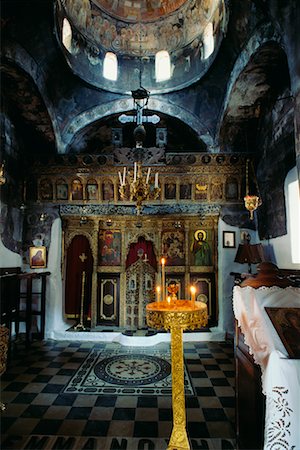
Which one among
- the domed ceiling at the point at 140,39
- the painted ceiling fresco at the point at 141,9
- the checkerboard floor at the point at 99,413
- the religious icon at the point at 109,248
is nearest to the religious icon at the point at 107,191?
the religious icon at the point at 109,248

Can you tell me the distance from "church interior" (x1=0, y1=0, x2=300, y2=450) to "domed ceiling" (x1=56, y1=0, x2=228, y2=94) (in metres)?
0.04

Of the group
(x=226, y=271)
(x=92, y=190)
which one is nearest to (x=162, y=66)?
(x=92, y=190)

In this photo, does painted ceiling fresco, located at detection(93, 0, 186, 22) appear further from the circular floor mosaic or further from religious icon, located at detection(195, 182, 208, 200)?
the circular floor mosaic

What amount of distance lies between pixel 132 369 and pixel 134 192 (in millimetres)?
3022

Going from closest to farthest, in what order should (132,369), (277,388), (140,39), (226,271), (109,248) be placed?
(277,388)
(132,369)
(226,271)
(109,248)
(140,39)

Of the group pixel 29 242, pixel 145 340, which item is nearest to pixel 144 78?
pixel 29 242

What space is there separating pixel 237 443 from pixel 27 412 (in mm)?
2466

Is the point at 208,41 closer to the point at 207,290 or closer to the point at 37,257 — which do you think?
the point at 207,290

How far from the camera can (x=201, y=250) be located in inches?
292

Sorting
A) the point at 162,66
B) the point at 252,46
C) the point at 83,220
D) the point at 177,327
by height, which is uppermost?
the point at 162,66

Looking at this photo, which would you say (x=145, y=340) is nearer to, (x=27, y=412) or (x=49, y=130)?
(x=27, y=412)

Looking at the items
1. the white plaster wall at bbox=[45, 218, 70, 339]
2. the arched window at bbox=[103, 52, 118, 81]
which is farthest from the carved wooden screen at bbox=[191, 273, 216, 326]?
the arched window at bbox=[103, 52, 118, 81]

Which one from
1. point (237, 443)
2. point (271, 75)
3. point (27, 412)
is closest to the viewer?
point (237, 443)

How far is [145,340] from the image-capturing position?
6375 millimetres
